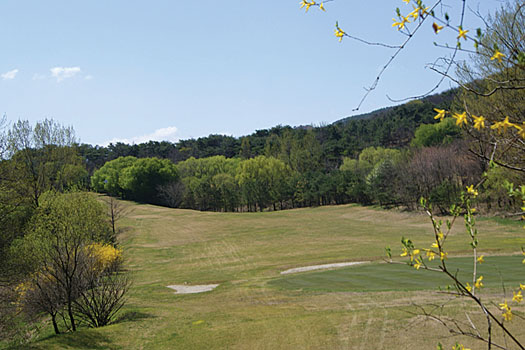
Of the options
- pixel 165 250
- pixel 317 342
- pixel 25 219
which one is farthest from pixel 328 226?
pixel 317 342

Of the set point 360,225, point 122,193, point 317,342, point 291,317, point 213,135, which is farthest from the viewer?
point 213,135

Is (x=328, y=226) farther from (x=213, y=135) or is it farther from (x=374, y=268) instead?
(x=213, y=135)

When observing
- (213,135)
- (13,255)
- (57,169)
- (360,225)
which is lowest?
(360,225)

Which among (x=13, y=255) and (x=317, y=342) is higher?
(x=13, y=255)

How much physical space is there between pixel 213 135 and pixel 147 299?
123m

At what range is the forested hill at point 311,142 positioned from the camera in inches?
3984

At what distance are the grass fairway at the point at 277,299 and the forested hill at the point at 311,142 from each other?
5469cm

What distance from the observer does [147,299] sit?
21.8 meters

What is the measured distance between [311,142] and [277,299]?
83.5 meters

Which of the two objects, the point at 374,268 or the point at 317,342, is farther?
the point at 374,268

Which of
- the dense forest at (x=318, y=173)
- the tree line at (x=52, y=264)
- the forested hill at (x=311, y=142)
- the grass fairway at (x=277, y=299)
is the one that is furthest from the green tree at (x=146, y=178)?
the tree line at (x=52, y=264)

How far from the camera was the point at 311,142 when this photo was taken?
100 meters

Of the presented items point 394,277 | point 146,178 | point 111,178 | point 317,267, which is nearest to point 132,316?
point 394,277

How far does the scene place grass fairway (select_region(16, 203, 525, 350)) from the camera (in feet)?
39.5
